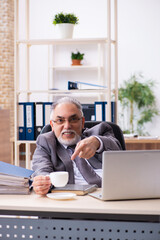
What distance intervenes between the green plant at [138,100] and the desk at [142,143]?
9.85ft

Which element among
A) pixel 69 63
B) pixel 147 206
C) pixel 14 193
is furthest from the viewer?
pixel 69 63

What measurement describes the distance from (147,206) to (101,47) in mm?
5973

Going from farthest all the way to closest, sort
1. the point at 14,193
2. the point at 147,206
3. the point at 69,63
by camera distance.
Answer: the point at 69,63, the point at 14,193, the point at 147,206

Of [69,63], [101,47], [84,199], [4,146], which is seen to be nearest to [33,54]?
[69,63]

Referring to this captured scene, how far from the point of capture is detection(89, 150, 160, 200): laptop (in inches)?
57.2

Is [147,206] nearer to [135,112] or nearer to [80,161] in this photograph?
[80,161]

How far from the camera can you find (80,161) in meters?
2.13

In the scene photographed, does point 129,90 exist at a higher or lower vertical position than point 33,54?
lower

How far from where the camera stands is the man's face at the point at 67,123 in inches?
83.8

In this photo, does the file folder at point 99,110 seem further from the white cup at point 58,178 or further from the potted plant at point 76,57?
the potted plant at point 76,57

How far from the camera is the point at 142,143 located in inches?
150

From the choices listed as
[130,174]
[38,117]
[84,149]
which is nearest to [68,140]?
[84,149]

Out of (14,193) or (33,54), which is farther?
(33,54)

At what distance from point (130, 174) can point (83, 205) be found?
22 centimetres
